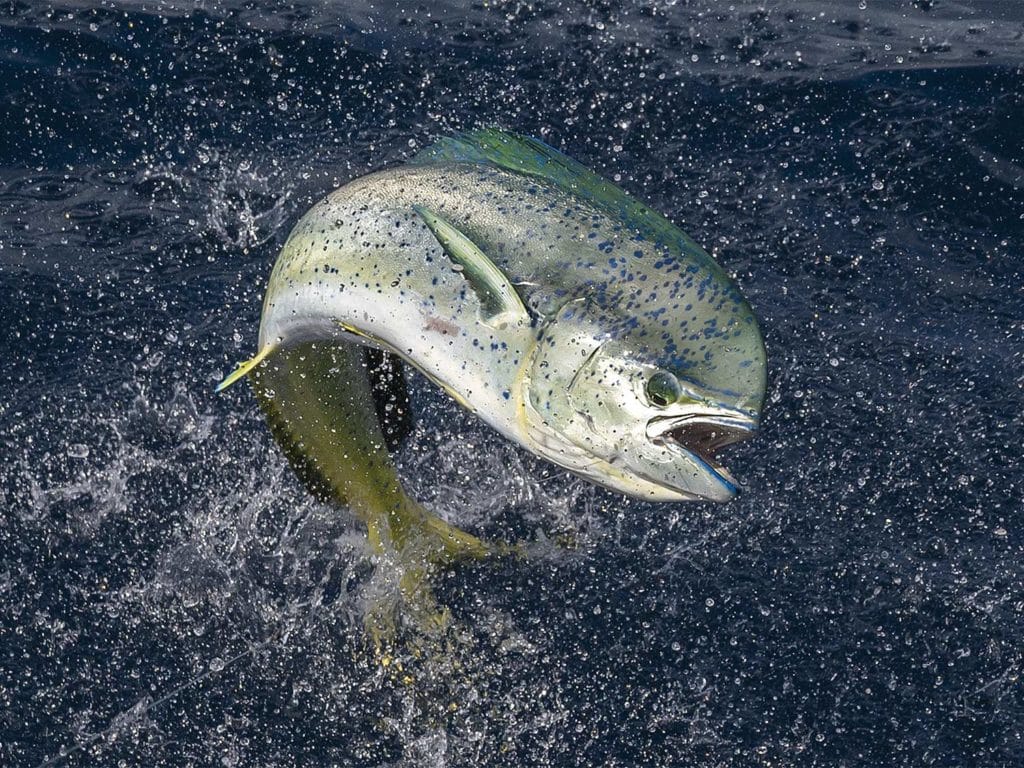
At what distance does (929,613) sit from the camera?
4805mm

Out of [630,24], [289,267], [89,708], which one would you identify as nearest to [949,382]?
[630,24]

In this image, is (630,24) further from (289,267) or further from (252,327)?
(289,267)

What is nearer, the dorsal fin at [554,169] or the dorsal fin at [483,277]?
the dorsal fin at [483,277]

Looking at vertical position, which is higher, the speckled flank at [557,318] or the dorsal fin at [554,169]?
the dorsal fin at [554,169]

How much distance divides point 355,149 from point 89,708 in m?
2.58

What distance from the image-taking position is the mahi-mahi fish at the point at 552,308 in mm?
2758

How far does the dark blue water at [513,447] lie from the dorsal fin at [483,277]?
1.99m

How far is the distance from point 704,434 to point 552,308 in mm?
465

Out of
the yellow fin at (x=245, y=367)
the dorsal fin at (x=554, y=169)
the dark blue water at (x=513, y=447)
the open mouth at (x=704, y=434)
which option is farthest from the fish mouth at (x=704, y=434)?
the dark blue water at (x=513, y=447)

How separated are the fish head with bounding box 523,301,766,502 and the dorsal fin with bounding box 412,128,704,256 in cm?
25

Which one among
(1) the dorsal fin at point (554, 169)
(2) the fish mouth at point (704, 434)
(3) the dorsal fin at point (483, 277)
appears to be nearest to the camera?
(2) the fish mouth at point (704, 434)

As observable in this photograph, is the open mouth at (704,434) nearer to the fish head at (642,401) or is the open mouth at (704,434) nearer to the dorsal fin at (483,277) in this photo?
the fish head at (642,401)

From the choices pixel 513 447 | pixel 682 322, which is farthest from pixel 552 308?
pixel 513 447

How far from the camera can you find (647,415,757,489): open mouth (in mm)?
2703
